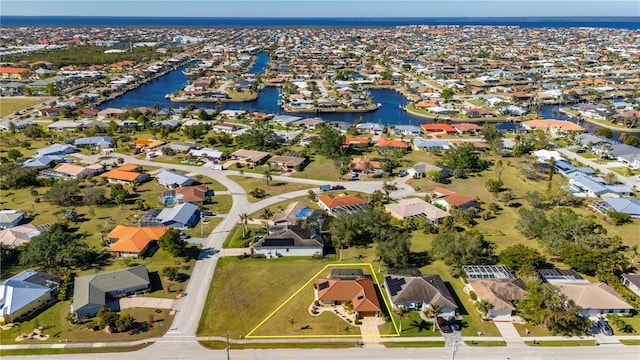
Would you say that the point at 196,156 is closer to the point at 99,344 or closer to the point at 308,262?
the point at 308,262

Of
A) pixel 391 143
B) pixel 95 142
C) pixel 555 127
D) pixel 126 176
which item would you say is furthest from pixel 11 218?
pixel 555 127

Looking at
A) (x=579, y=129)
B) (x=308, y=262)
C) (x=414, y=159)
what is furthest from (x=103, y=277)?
(x=579, y=129)

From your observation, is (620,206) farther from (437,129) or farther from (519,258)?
(437,129)

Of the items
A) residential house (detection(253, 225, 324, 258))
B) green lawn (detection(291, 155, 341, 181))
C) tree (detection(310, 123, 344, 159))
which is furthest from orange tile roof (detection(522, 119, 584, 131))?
residential house (detection(253, 225, 324, 258))

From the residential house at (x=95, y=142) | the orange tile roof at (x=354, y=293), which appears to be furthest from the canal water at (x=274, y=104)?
the orange tile roof at (x=354, y=293)

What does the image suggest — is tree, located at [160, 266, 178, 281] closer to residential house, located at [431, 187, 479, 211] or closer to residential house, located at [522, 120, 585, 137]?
residential house, located at [431, 187, 479, 211]

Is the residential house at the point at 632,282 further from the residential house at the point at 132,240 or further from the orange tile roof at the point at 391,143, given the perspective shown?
the orange tile roof at the point at 391,143
